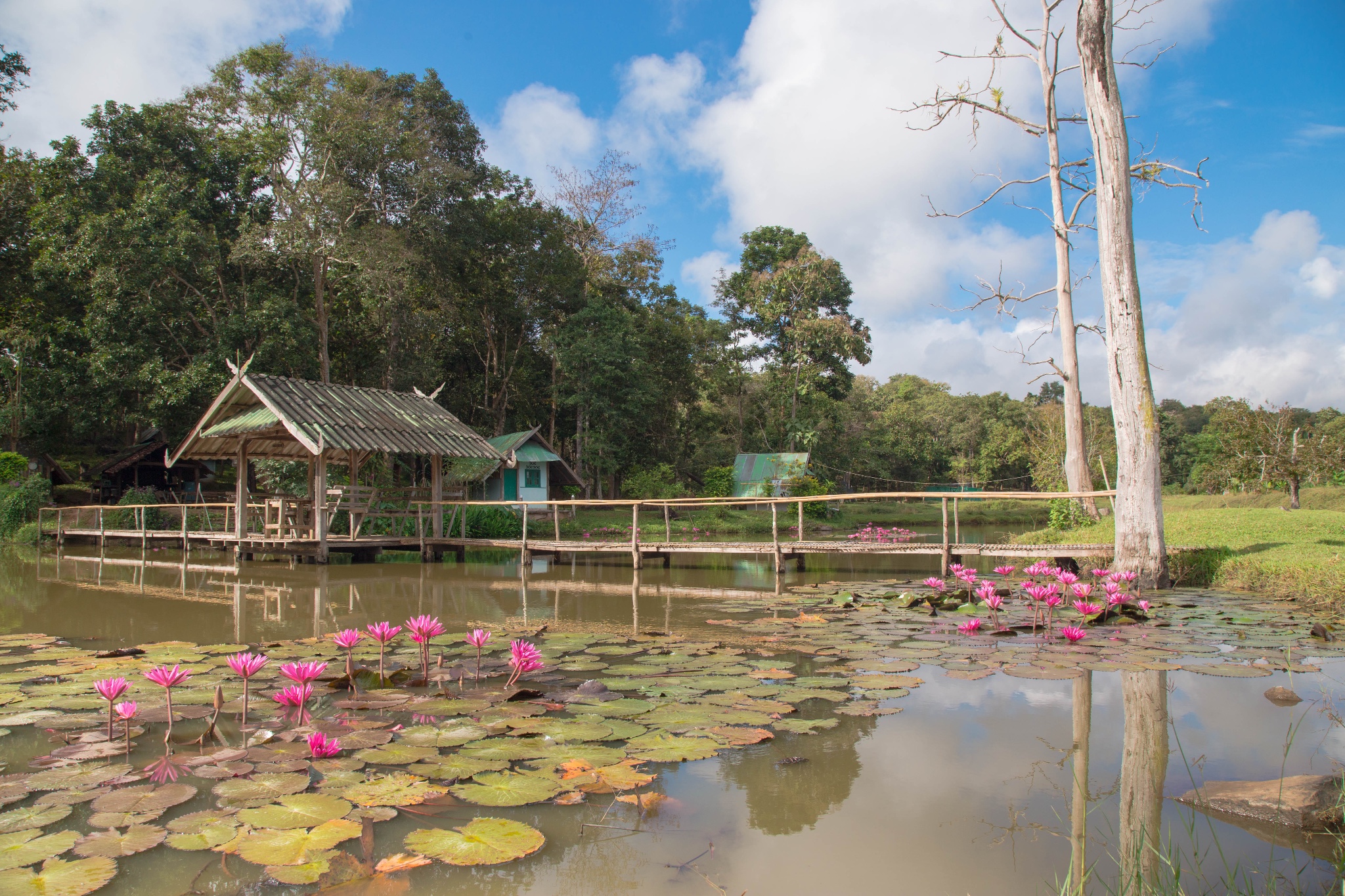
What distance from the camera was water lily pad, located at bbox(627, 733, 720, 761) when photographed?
3322 millimetres

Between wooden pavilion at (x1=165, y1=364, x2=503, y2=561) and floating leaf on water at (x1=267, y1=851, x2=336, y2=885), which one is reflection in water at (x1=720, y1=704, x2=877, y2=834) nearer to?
floating leaf on water at (x1=267, y1=851, x2=336, y2=885)

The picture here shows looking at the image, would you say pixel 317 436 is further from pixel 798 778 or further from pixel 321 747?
pixel 798 778

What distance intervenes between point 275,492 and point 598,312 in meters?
12.4

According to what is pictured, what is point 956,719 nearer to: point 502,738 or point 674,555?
point 502,738

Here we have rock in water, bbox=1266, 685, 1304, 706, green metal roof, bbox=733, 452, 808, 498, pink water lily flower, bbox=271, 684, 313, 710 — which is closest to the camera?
pink water lily flower, bbox=271, 684, 313, 710

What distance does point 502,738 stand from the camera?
3.61 metres

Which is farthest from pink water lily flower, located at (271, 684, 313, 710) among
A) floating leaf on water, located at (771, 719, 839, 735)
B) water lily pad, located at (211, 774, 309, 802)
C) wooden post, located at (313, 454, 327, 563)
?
wooden post, located at (313, 454, 327, 563)

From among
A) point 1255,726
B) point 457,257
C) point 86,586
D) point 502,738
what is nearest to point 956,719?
point 1255,726

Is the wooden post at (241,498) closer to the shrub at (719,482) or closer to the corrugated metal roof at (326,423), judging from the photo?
the corrugated metal roof at (326,423)

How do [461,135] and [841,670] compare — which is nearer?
[841,670]

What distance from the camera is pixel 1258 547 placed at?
934 cm

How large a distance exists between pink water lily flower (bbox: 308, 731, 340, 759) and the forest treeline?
63.3 ft

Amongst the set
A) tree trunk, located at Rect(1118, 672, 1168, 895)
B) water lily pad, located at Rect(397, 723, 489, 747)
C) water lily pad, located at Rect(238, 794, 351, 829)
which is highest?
water lily pad, located at Rect(238, 794, 351, 829)

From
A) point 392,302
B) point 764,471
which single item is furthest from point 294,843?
point 764,471
